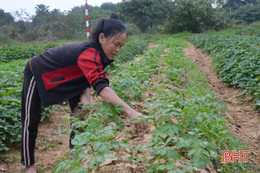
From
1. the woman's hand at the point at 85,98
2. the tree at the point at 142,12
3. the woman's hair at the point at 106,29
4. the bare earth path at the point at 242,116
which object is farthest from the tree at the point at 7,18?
the woman's hair at the point at 106,29

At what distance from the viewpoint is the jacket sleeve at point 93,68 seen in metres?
1.90

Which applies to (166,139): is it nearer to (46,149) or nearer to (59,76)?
(59,76)

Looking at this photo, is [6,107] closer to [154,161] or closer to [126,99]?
[126,99]

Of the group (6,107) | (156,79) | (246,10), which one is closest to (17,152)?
(6,107)

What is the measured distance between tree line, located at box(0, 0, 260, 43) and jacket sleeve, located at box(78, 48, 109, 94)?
52.1 ft

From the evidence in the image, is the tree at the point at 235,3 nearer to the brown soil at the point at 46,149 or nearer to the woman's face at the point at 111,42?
the brown soil at the point at 46,149

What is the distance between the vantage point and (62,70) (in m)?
2.17

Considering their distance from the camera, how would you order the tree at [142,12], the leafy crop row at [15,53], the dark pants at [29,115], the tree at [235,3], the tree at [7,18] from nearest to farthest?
the dark pants at [29,115] → the leafy crop row at [15,53] → the tree at [7,18] → the tree at [142,12] → the tree at [235,3]

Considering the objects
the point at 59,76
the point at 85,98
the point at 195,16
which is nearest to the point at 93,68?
the point at 59,76

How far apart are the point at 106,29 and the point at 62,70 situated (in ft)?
1.85

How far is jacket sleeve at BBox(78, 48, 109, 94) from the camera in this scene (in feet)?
6.22

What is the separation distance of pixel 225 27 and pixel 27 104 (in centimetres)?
2787

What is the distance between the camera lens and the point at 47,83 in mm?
2164

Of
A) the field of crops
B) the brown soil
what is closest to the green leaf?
the field of crops
